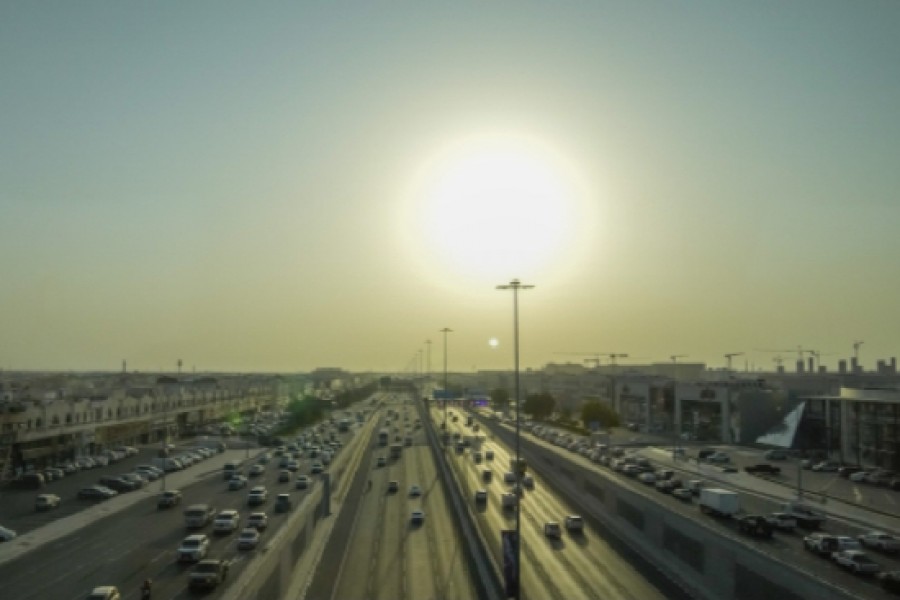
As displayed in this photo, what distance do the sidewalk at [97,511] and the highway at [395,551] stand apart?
959 centimetres

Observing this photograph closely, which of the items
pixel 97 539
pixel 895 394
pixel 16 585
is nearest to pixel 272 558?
pixel 16 585

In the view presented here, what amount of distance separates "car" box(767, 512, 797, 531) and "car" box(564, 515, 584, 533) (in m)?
6.62

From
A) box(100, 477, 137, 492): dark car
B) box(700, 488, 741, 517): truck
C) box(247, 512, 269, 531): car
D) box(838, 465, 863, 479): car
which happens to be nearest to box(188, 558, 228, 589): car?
box(247, 512, 269, 531): car

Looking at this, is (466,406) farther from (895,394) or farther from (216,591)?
(216,591)

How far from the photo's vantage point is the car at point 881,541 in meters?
23.0

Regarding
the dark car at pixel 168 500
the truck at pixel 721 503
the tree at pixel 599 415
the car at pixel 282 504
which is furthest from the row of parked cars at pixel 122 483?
the tree at pixel 599 415

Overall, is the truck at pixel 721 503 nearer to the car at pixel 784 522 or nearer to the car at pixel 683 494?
the car at pixel 784 522

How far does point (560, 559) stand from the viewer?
76.8 feet

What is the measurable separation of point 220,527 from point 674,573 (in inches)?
622

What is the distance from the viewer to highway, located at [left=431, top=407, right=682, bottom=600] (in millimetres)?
19859

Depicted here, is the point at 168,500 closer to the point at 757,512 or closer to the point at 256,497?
the point at 256,497

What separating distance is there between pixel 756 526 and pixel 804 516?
122 inches

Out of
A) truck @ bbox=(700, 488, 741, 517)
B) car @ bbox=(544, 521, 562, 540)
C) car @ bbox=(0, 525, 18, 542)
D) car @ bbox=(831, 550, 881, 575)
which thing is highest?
truck @ bbox=(700, 488, 741, 517)

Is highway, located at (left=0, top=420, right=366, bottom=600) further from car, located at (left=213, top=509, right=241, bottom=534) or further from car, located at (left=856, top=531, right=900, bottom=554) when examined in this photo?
car, located at (left=856, top=531, right=900, bottom=554)
